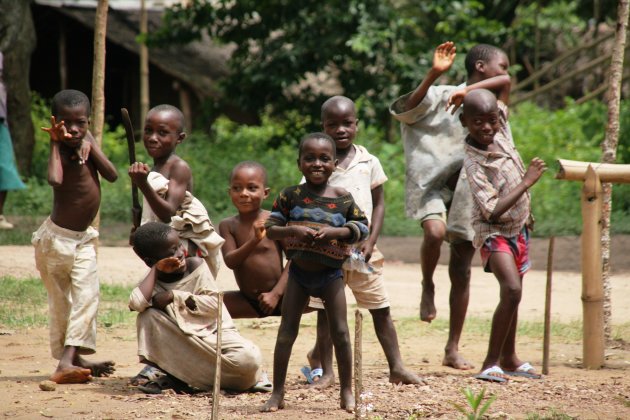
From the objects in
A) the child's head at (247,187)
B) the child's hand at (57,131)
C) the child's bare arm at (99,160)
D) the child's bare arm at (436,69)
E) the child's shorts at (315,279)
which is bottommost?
the child's shorts at (315,279)

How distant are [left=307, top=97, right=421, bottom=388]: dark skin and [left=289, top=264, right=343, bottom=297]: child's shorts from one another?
1.57 ft

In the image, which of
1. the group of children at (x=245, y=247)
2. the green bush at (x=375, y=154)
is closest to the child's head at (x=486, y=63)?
the group of children at (x=245, y=247)

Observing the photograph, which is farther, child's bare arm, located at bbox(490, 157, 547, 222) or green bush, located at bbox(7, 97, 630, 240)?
green bush, located at bbox(7, 97, 630, 240)

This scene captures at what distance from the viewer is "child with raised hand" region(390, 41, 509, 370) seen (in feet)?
18.6

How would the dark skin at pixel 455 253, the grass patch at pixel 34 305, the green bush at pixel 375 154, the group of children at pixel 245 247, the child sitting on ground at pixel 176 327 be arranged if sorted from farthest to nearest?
Answer: the green bush at pixel 375 154 → the grass patch at pixel 34 305 → the dark skin at pixel 455 253 → the child sitting on ground at pixel 176 327 → the group of children at pixel 245 247

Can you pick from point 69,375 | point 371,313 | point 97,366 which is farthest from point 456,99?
point 69,375

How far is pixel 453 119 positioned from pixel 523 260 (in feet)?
3.44

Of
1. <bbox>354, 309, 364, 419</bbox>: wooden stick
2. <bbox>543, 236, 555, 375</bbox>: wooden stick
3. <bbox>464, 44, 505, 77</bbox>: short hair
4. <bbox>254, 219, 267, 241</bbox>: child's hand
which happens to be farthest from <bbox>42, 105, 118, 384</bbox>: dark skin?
<bbox>543, 236, 555, 375</bbox>: wooden stick

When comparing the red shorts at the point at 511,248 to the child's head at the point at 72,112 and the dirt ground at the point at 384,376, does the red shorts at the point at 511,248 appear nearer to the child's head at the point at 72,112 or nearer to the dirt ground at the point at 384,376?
the dirt ground at the point at 384,376

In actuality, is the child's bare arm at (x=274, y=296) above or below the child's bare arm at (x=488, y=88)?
below

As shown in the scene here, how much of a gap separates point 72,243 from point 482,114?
2.31 m

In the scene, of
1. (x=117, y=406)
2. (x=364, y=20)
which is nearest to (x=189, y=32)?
(x=364, y=20)

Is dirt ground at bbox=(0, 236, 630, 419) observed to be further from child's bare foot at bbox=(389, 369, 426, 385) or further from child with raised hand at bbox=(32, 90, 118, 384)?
child with raised hand at bbox=(32, 90, 118, 384)

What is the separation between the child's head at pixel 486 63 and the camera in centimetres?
567
